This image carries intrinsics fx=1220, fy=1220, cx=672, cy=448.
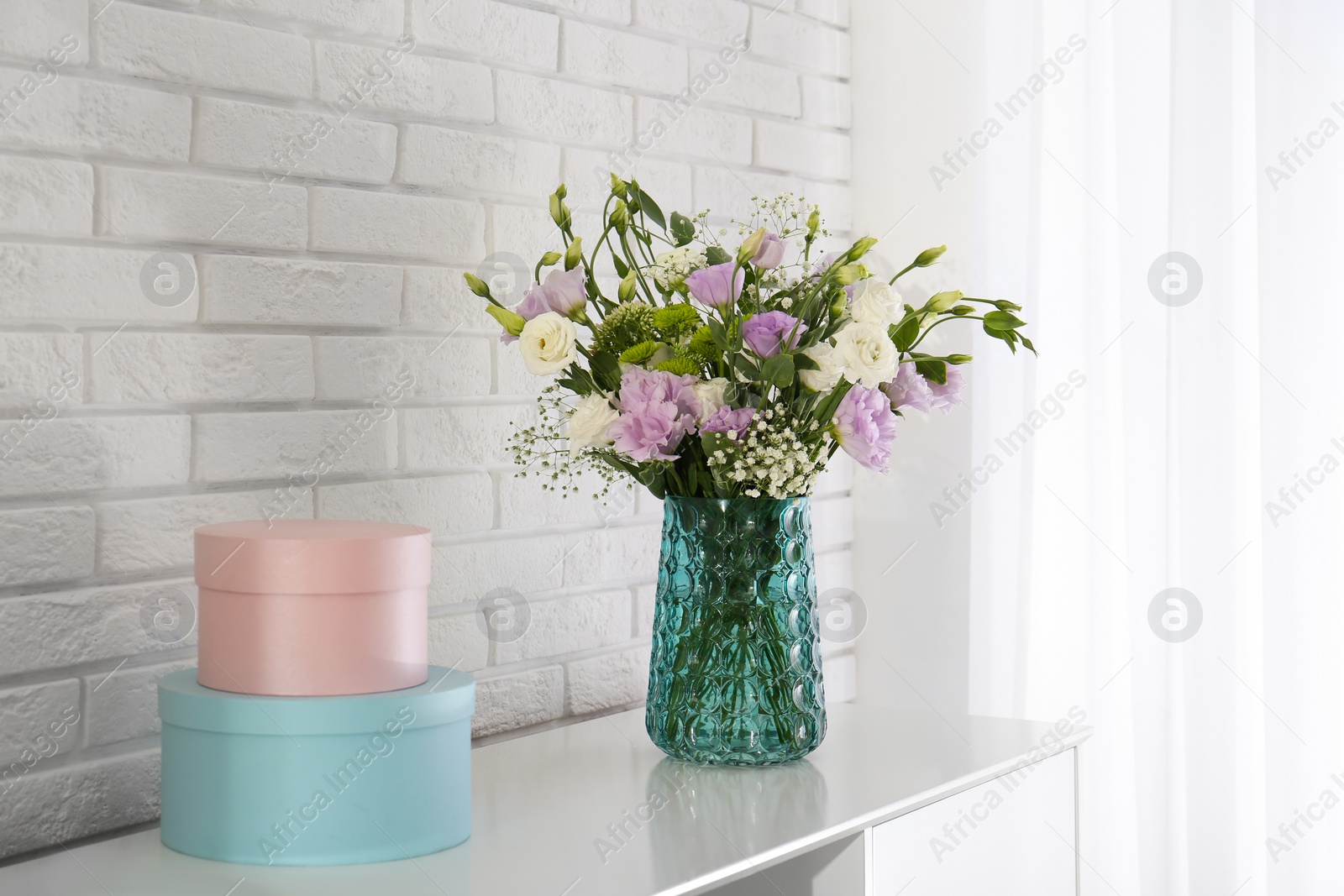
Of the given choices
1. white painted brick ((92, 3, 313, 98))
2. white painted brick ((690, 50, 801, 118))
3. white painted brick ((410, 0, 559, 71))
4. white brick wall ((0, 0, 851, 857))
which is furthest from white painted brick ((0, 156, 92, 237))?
white painted brick ((690, 50, 801, 118))

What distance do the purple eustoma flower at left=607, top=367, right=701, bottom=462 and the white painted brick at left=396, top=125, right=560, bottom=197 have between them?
372mm

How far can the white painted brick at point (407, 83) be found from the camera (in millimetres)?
1260

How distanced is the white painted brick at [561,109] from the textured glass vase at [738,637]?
1.71ft

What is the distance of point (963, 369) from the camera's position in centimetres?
180

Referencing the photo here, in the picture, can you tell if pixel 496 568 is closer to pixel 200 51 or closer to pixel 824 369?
pixel 824 369

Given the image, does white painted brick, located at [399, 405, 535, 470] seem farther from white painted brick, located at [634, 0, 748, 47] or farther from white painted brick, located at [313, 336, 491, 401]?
white painted brick, located at [634, 0, 748, 47]

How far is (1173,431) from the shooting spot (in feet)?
5.34

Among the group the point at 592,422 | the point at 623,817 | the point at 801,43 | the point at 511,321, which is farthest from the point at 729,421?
the point at 801,43

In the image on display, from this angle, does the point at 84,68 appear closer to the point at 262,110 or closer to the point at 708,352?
the point at 262,110

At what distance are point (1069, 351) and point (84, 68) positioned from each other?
4.19 ft

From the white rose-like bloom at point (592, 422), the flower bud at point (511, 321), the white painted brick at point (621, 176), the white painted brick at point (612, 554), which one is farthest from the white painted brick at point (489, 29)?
the white painted brick at point (612, 554)

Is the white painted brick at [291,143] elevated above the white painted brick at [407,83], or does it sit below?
below

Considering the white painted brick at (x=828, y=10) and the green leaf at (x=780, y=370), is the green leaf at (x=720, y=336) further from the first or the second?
the white painted brick at (x=828, y=10)

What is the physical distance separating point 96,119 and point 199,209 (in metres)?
0.12
